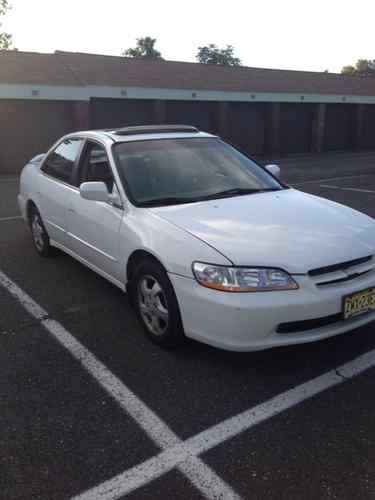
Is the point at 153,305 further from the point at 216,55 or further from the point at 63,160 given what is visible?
the point at 216,55

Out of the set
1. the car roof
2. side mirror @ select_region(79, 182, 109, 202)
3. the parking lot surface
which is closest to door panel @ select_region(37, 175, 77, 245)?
the car roof

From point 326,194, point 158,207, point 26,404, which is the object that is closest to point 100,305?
point 158,207

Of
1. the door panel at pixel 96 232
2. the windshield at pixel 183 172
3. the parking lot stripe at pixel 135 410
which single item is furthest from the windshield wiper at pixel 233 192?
the parking lot stripe at pixel 135 410

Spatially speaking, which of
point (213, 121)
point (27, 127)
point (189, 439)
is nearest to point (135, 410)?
point (189, 439)

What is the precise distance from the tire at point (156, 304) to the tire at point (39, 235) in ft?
7.59

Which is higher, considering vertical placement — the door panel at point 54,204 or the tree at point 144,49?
the tree at point 144,49

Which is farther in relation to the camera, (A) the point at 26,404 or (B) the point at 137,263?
(B) the point at 137,263

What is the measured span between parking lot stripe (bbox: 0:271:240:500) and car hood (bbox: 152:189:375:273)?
1.08 m

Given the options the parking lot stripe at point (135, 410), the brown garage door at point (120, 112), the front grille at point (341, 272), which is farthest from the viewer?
the brown garage door at point (120, 112)

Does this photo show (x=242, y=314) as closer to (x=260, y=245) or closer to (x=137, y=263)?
(x=260, y=245)

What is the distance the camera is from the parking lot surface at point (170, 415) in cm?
238

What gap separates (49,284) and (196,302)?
2.41 meters

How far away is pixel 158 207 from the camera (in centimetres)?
383

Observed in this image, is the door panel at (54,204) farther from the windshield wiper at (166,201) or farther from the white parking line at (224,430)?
the white parking line at (224,430)
